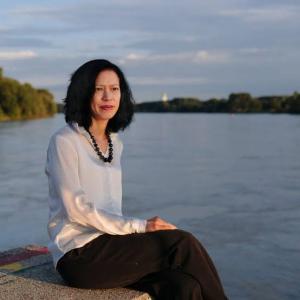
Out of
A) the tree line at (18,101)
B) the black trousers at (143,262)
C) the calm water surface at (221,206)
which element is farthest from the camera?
the tree line at (18,101)

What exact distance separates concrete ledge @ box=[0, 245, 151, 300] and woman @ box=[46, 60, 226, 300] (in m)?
0.04

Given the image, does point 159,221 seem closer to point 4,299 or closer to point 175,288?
point 175,288

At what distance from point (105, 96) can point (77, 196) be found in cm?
45

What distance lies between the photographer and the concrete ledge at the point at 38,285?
2414mm

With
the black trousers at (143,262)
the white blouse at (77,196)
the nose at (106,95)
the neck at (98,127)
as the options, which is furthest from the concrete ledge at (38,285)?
the nose at (106,95)

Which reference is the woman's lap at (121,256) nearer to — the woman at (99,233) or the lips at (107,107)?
the woman at (99,233)

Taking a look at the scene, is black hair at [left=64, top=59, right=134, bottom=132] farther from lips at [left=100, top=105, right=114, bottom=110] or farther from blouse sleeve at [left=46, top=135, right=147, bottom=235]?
blouse sleeve at [left=46, top=135, right=147, bottom=235]

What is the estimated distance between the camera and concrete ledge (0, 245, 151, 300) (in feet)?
7.92

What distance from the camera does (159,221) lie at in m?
2.41

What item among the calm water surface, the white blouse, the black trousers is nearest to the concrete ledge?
the black trousers

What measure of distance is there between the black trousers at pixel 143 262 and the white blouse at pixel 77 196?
4 cm

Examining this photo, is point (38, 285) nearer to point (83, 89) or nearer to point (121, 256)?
point (121, 256)

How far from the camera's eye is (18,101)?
52.2 m

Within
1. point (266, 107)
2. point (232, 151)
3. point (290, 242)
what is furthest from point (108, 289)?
point (266, 107)
